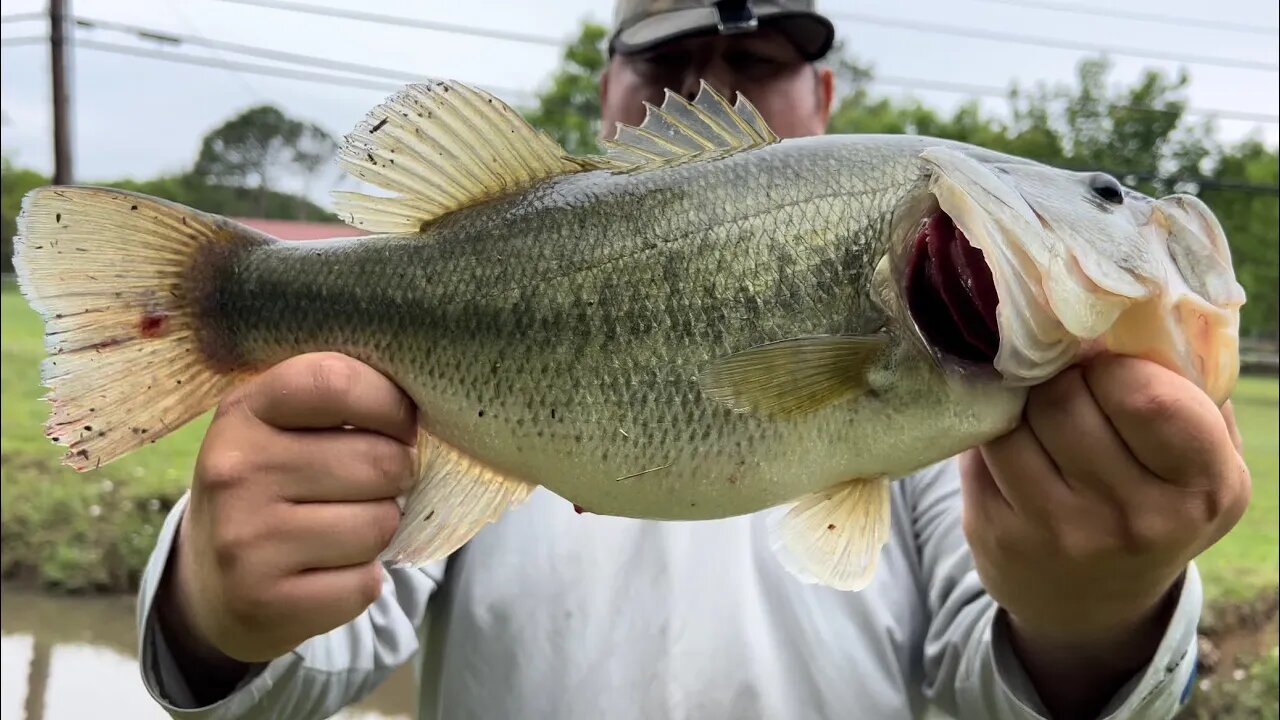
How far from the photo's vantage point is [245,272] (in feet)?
2.57

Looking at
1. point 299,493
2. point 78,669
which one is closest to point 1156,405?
point 299,493

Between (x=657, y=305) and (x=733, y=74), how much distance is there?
947mm

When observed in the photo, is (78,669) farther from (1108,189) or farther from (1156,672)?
(1108,189)

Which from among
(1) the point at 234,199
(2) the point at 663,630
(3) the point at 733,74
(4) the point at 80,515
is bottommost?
(4) the point at 80,515

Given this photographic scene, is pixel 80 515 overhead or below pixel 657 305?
below

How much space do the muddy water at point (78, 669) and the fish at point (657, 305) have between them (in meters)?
2.46

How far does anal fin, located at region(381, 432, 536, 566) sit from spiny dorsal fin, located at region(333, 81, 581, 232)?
24 centimetres

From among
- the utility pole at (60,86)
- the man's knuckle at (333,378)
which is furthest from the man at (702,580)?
the utility pole at (60,86)

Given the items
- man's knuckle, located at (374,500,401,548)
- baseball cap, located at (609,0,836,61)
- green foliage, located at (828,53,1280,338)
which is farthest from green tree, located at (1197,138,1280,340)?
man's knuckle, located at (374,500,401,548)

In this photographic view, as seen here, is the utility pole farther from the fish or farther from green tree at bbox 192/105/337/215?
the fish

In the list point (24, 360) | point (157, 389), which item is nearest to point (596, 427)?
point (157, 389)

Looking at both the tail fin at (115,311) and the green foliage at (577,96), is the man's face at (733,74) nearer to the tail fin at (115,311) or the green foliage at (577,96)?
the tail fin at (115,311)

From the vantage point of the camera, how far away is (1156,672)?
83 cm

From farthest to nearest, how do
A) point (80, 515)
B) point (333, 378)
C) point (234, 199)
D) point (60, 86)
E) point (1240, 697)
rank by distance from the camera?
point (234, 199) → point (60, 86) → point (80, 515) → point (1240, 697) → point (333, 378)
